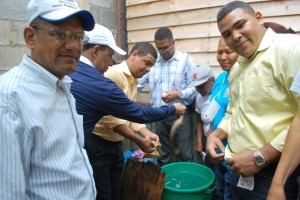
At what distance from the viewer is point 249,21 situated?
1563 millimetres

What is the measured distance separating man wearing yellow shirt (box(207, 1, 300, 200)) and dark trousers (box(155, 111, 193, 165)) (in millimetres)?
2407

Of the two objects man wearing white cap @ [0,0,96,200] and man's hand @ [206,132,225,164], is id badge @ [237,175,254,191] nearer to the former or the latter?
man's hand @ [206,132,225,164]

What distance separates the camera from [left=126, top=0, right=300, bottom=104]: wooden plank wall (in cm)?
322

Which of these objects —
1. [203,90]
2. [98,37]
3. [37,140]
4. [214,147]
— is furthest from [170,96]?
[37,140]

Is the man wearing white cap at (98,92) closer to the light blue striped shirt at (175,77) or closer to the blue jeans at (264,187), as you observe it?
the blue jeans at (264,187)

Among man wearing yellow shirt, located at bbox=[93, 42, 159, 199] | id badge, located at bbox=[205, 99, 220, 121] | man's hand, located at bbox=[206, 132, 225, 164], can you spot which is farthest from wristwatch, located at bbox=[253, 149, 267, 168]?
man wearing yellow shirt, located at bbox=[93, 42, 159, 199]

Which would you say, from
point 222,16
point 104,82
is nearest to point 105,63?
point 104,82

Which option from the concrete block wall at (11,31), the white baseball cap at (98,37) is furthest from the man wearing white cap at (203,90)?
the concrete block wall at (11,31)

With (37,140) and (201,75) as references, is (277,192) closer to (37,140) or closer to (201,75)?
(37,140)

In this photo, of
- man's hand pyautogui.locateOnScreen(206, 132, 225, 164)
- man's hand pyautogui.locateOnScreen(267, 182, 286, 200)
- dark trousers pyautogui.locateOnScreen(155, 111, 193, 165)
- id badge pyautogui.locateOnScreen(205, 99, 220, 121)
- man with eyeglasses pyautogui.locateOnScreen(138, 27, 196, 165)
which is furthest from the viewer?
dark trousers pyautogui.locateOnScreen(155, 111, 193, 165)

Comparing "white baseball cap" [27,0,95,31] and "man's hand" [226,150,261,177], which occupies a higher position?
"white baseball cap" [27,0,95,31]

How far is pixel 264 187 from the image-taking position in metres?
1.51

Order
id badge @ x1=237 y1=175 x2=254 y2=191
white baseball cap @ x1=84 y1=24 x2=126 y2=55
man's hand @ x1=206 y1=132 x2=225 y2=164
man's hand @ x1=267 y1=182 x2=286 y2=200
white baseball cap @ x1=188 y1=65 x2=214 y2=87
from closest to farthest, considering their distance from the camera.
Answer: man's hand @ x1=267 y1=182 x2=286 y2=200 → id badge @ x1=237 y1=175 x2=254 y2=191 → man's hand @ x1=206 y1=132 x2=225 y2=164 → white baseball cap @ x1=84 y1=24 x2=126 y2=55 → white baseball cap @ x1=188 y1=65 x2=214 y2=87

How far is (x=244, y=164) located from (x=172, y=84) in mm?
2749
